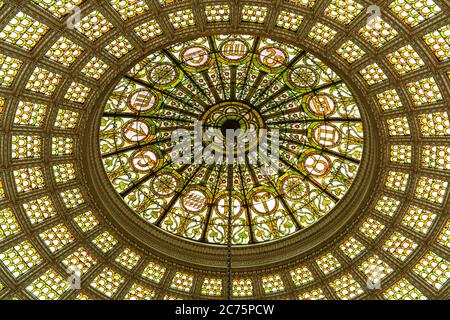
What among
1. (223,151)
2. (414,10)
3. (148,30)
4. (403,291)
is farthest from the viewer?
(223,151)

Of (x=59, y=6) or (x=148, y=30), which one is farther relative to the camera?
(x=148, y=30)

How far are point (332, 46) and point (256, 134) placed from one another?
17.6 ft

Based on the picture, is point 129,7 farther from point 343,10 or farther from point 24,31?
point 343,10

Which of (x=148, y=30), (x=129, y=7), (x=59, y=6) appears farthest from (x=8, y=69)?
(x=148, y=30)

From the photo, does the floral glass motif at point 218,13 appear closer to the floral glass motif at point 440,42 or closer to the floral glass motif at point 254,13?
the floral glass motif at point 254,13

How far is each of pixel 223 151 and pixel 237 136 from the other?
1263 mm

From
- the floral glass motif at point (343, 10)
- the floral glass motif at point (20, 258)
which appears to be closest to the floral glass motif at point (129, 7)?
the floral glass motif at point (343, 10)

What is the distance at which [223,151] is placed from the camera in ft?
71.6

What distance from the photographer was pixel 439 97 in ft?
56.9

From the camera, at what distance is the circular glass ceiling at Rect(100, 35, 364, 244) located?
20.3m

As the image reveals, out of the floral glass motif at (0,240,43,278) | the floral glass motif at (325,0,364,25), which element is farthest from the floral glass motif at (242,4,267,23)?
the floral glass motif at (0,240,43,278)
